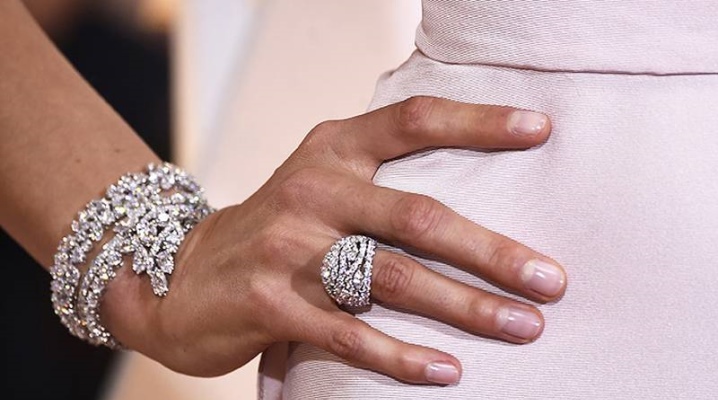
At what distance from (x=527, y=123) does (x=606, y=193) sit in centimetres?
6

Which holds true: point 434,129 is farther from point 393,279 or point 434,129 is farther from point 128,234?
point 128,234

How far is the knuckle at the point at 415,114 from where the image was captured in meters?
0.66

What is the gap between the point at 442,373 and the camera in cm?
62

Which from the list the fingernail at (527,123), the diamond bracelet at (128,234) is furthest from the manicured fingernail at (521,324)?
the diamond bracelet at (128,234)

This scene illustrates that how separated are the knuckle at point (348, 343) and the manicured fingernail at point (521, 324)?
9 cm

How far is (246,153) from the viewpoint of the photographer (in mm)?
1303

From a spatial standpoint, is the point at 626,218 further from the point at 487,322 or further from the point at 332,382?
the point at 332,382

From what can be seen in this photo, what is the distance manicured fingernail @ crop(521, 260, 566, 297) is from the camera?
60cm

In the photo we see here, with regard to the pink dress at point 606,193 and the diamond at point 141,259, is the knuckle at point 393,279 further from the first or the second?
the diamond at point 141,259

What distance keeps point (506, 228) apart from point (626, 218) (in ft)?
0.23

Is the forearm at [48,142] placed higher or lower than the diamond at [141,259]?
higher

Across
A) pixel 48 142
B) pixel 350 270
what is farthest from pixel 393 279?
pixel 48 142

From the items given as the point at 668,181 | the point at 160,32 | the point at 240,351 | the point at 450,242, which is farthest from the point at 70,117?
the point at 160,32

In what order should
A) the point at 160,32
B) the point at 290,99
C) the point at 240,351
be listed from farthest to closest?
1. the point at 160,32
2. the point at 290,99
3. the point at 240,351
